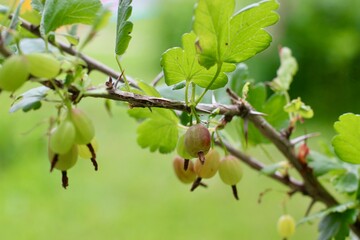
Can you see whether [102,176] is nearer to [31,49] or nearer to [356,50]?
[356,50]

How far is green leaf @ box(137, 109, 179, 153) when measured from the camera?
0.45m

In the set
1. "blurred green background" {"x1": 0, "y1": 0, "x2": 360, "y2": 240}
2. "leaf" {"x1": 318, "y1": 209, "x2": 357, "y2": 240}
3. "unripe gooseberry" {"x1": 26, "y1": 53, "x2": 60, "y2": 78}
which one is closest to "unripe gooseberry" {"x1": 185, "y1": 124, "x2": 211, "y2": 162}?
"unripe gooseberry" {"x1": 26, "y1": 53, "x2": 60, "y2": 78}

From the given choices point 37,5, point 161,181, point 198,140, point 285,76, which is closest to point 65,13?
point 37,5

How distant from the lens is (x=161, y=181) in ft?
7.71

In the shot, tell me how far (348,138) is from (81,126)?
0.73 ft

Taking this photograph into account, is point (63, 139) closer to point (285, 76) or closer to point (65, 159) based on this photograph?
point (65, 159)

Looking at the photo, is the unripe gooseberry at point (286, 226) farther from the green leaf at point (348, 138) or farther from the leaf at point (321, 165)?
the green leaf at point (348, 138)

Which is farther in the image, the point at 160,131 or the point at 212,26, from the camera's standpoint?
the point at 160,131

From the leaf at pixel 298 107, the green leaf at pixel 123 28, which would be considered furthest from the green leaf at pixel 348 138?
the green leaf at pixel 123 28

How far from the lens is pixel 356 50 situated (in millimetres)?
2523

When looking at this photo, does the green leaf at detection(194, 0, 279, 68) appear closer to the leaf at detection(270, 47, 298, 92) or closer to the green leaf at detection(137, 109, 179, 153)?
the green leaf at detection(137, 109, 179, 153)

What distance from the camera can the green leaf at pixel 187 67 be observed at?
356 mm

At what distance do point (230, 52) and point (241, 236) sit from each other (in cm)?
158

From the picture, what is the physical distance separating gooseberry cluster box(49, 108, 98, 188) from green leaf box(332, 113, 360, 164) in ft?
0.68
